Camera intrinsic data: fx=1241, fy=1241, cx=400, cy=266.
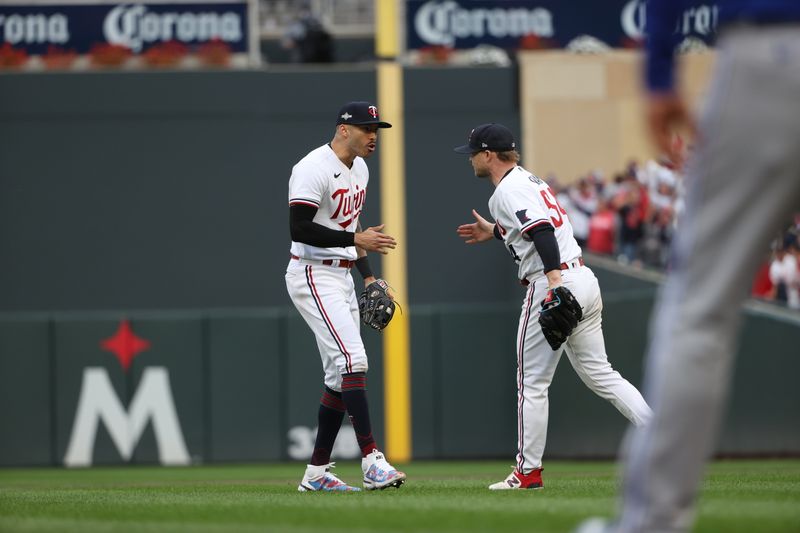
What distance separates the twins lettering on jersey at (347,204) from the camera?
6.97m

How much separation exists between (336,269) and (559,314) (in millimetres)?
1299

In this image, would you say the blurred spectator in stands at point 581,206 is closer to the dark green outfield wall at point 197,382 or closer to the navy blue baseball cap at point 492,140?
the dark green outfield wall at point 197,382

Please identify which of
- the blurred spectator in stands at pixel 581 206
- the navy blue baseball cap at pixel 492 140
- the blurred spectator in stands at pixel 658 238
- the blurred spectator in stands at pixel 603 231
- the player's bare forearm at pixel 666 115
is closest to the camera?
the player's bare forearm at pixel 666 115

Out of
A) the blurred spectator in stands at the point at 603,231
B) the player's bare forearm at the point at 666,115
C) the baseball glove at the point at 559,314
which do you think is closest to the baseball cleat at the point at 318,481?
the baseball glove at the point at 559,314

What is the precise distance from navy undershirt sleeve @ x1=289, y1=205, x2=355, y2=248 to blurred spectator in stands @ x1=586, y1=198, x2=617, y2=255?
32.6 ft

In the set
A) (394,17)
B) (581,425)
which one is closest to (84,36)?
(394,17)

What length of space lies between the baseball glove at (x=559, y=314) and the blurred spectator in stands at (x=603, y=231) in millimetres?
9790

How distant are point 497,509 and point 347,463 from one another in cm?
995

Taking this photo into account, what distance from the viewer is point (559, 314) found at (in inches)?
257

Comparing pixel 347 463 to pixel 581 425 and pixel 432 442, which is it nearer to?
pixel 432 442

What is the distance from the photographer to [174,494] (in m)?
6.66

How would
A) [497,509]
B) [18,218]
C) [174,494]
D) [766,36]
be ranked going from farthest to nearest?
[18,218] < [174,494] < [497,509] < [766,36]

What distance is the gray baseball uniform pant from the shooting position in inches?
119

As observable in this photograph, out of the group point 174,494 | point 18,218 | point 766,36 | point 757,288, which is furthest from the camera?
point 18,218
